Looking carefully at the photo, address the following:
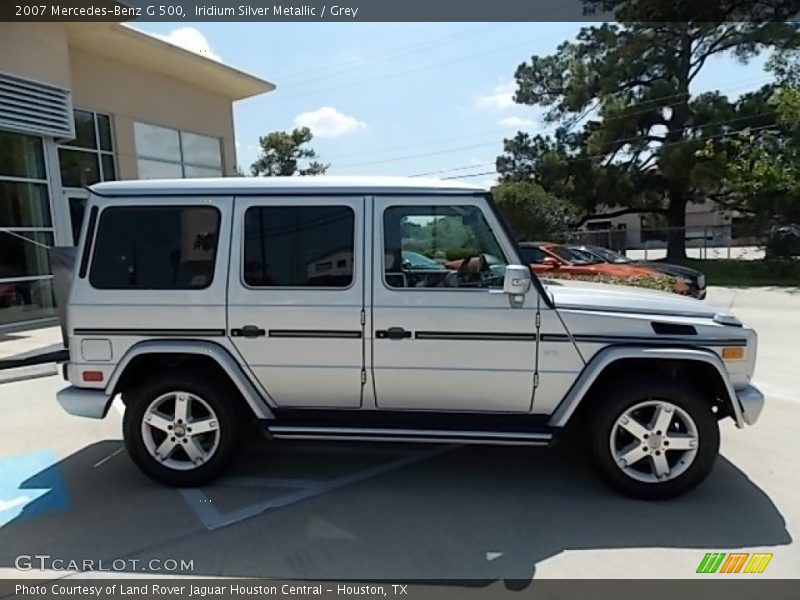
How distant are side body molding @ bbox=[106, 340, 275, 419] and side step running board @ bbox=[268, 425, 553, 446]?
0.81ft

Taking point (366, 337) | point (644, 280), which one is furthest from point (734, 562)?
point (644, 280)

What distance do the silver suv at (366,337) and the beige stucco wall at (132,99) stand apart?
10964mm

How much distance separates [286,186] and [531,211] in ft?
74.6

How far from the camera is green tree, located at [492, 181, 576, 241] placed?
25.3m

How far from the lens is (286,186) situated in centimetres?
386

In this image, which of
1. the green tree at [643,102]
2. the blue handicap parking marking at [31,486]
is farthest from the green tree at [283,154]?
the blue handicap parking marking at [31,486]

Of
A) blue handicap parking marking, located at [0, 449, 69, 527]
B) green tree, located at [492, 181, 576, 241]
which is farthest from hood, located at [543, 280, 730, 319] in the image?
green tree, located at [492, 181, 576, 241]

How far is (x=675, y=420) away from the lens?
367 cm

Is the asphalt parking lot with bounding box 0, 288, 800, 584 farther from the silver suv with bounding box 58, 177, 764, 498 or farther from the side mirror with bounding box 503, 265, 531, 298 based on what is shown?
the side mirror with bounding box 503, 265, 531, 298

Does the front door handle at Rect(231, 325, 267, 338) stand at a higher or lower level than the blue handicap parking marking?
higher

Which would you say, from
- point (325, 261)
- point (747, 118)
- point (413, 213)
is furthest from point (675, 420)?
point (747, 118)

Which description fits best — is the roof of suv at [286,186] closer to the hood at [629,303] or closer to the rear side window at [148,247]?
the rear side window at [148,247]

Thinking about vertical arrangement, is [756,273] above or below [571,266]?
below

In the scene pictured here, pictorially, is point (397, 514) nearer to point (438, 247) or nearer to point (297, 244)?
point (438, 247)
